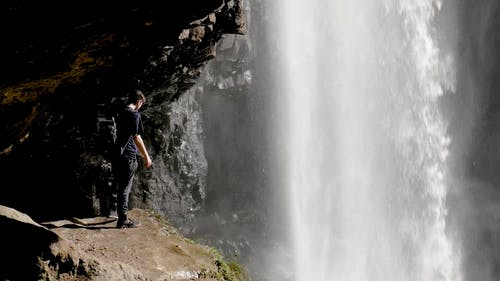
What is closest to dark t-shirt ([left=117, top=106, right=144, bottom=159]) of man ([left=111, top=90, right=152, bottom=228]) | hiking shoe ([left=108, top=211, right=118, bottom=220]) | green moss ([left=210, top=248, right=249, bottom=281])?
man ([left=111, top=90, right=152, bottom=228])

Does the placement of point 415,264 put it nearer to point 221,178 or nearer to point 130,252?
point 221,178

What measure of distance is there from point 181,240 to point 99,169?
3855 millimetres

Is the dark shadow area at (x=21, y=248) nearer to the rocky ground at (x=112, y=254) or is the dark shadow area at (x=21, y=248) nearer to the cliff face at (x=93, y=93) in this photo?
the rocky ground at (x=112, y=254)

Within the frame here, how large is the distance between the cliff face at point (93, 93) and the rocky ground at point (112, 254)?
1.32 metres

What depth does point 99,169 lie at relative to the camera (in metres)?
9.36

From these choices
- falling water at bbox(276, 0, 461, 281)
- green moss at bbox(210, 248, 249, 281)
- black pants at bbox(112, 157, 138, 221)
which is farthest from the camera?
falling water at bbox(276, 0, 461, 281)

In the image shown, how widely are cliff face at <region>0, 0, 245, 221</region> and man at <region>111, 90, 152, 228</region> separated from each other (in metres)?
0.57

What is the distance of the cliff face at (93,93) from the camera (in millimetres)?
3566

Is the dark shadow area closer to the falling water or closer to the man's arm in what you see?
the man's arm

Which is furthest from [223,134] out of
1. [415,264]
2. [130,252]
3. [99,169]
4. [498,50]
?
[498,50]

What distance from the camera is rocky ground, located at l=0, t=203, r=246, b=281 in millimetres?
3527

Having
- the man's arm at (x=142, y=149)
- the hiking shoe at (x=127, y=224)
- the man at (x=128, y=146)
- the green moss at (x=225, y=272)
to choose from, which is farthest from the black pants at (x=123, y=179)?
the green moss at (x=225, y=272)

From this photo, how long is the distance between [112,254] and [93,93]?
2.85 metres

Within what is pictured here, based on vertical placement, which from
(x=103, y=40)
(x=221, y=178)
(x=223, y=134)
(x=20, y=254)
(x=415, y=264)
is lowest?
(x=415, y=264)
